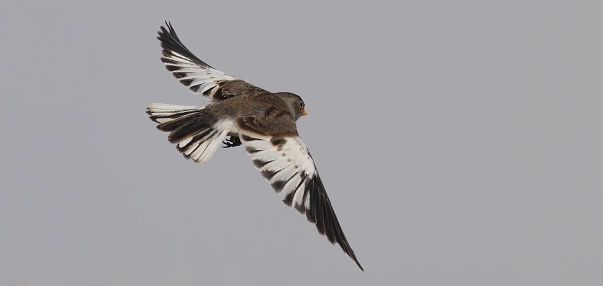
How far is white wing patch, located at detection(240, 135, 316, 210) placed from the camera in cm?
1658

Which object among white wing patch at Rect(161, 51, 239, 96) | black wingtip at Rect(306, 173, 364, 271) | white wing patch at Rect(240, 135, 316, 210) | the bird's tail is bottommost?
black wingtip at Rect(306, 173, 364, 271)

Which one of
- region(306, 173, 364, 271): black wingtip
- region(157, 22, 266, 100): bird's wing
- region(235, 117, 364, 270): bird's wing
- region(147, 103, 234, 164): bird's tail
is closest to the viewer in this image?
region(306, 173, 364, 271): black wingtip

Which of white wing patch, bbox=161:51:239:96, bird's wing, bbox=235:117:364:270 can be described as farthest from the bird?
white wing patch, bbox=161:51:239:96

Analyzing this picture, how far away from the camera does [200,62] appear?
23141mm

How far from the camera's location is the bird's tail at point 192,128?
17672mm

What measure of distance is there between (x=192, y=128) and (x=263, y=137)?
122cm

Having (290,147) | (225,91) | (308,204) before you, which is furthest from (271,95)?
(308,204)

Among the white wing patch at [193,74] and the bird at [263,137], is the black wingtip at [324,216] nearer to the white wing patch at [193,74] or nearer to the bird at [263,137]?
the bird at [263,137]

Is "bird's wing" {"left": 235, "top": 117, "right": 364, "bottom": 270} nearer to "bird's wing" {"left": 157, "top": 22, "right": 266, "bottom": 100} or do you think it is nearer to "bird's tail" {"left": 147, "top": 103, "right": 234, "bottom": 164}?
"bird's tail" {"left": 147, "top": 103, "right": 234, "bottom": 164}

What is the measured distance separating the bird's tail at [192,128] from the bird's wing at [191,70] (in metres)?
1.75

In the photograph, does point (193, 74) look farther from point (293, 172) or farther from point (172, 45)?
point (293, 172)

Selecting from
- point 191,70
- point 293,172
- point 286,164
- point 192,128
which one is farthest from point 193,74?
point 293,172

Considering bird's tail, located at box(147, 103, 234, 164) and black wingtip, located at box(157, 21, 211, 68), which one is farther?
black wingtip, located at box(157, 21, 211, 68)

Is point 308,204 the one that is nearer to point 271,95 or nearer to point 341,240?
point 341,240
